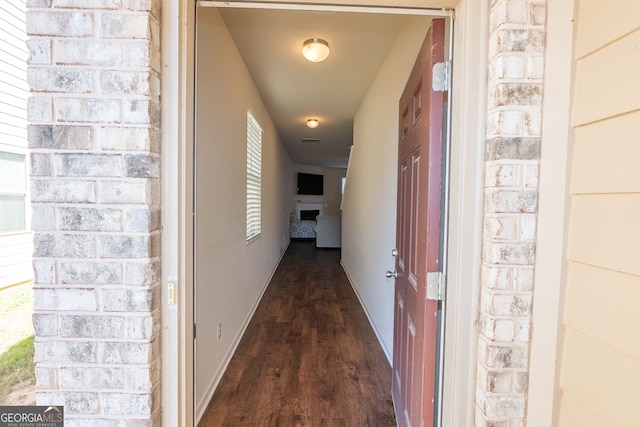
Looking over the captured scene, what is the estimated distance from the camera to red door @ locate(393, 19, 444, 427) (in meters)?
1.09

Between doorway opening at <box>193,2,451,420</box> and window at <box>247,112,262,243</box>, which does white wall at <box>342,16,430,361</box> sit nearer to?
doorway opening at <box>193,2,451,420</box>

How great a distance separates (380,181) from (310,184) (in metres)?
7.36

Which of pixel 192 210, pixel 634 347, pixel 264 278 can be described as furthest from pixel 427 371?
pixel 264 278

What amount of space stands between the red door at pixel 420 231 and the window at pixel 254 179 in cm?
208

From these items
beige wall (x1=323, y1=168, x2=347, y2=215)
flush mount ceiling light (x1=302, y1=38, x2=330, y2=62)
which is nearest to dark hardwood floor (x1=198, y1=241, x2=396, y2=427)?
flush mount ceiling light (x1=302, y1=38, x2=330, y2=62)

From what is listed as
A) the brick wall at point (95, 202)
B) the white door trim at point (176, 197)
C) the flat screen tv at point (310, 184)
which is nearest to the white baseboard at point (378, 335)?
the white door trim at point (176, 197)

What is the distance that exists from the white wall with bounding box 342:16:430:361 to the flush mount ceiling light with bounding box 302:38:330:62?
609 millimetres

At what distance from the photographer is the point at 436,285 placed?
1.09 meters

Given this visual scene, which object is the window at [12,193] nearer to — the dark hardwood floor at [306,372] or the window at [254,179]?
the dark hardwood floor at [306,372]

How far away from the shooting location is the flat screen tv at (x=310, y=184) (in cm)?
995

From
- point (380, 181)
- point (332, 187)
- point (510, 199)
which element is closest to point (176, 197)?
point (510, 199)

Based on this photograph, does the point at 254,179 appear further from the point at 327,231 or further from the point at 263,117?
A: the point at 327,231

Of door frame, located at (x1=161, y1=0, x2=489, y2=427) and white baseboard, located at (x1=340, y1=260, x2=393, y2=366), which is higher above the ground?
door frame, located at (x1=161, y1=0, x2=489, y2=427)

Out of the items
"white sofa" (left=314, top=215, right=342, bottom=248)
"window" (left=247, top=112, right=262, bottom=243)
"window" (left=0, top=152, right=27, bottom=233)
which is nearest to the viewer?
"window" (left=0, top=152, right=27, bottom=233)
